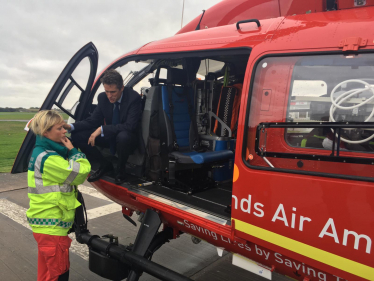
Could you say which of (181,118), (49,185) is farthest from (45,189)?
(181,118)

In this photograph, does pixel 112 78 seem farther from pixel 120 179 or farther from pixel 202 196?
pixel 202 196

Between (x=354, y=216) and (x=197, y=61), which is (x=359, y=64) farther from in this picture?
(x=197, y=61)

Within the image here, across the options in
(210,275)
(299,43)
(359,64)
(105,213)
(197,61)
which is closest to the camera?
(359,64)

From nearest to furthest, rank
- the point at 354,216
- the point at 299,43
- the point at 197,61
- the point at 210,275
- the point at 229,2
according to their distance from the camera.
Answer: the point at 354,216, the point at 299,43, the point at 229,2, the point at 210,275, the point at 197,61

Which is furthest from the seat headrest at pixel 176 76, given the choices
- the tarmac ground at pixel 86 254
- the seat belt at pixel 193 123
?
the tarmac ground at pixel 86 254

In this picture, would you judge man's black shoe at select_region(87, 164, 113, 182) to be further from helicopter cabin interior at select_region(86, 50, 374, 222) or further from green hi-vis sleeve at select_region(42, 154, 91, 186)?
green hi-vis sleeve at select_region(42, 154, 91, 186)

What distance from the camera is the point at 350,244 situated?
1.54m

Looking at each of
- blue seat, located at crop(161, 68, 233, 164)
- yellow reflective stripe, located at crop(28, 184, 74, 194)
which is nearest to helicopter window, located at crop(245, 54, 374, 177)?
blue seat, located at crop(161, 68, 233, 164)

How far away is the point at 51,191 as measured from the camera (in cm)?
231

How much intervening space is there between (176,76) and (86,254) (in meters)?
2.52

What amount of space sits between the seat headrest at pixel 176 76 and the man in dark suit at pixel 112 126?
1.54 feet

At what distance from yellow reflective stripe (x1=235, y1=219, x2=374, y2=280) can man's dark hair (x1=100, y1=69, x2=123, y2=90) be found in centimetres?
197

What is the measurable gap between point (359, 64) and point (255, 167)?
83 cm

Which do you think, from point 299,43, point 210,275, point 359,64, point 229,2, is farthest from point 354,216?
point 229,2
